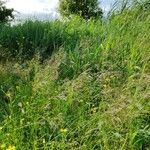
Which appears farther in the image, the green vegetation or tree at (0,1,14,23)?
tree at (0,1,14,23)

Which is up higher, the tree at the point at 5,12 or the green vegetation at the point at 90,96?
the green vegetation at the point at 90,96

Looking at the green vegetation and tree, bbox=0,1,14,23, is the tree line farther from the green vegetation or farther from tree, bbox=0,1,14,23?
the green vegetation

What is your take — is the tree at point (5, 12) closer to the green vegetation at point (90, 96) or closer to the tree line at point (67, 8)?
the tree line at point (67, 8)

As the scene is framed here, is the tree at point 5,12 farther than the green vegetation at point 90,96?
Yes

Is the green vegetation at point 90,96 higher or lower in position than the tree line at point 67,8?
higher

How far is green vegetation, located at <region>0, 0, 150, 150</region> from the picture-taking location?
3.72 m

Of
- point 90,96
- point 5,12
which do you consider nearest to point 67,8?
point 5,12

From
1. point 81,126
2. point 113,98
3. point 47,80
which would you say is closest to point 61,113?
point 81,126

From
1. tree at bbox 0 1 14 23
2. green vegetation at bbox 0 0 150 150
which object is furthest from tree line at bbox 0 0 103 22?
green vegetation at bbox 0 0 150 150

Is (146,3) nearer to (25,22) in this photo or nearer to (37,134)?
(37,134)

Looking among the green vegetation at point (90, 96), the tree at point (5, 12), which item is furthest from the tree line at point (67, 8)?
the green vegetation at point (90, 96)

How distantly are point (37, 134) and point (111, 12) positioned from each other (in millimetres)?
2578

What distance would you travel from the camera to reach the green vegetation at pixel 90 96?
3723mm

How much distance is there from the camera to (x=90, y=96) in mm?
4406
